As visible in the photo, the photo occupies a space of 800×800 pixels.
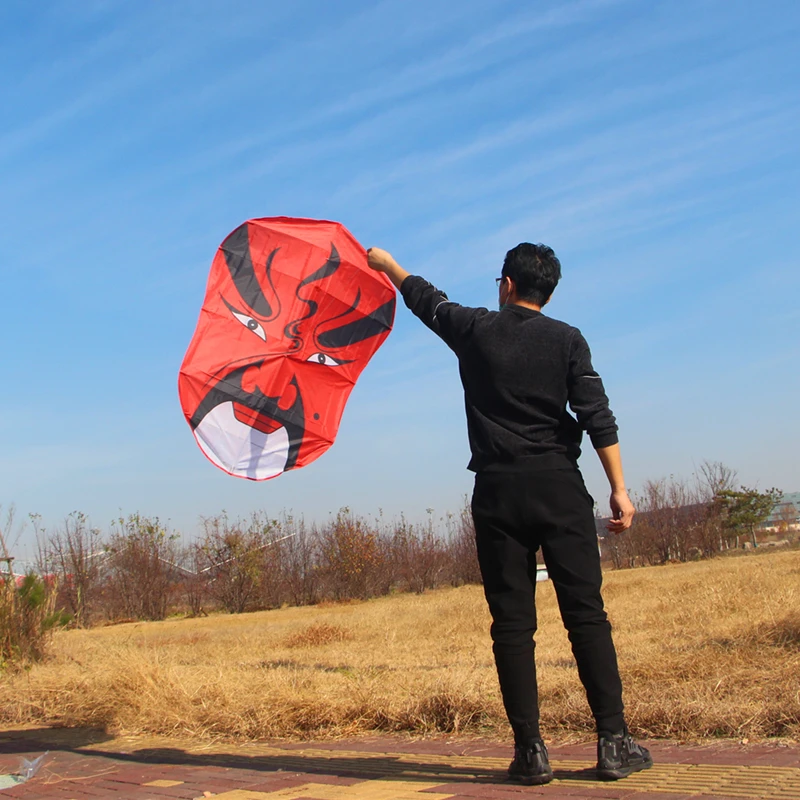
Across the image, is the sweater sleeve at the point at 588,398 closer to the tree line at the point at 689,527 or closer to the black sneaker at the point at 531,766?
the black sneaker at the point at 531,766

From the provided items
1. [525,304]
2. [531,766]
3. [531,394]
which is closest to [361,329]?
[525,304]

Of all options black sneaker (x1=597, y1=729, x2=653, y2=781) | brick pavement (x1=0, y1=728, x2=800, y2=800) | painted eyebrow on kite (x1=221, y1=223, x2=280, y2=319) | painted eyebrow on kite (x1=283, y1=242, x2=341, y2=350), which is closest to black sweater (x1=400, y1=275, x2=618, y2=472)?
black sneaker (x1=597, y1=729, x2=653, y2=781)

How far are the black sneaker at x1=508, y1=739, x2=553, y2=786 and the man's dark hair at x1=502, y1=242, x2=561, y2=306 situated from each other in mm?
1571

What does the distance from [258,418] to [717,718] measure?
265cm

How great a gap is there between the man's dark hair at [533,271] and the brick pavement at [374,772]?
1.69 metres

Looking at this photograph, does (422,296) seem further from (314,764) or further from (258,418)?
(314,764)

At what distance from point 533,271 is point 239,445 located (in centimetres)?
205

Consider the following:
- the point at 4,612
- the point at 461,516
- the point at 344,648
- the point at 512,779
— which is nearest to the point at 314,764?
the point at 512,779

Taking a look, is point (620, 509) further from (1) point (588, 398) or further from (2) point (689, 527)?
(2) point (689, 527)

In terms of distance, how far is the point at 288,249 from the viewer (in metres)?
4.92

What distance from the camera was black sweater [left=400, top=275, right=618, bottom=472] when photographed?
3064 mm

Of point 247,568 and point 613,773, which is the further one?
point 247,568

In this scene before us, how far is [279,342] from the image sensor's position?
472cm

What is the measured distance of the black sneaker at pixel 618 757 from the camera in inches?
107
